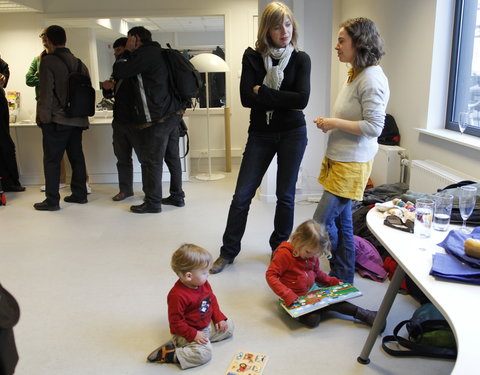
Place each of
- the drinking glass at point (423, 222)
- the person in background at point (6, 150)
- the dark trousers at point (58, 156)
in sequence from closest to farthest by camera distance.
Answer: the drinking glass at point (423, 222), the dark trousers at point (58, 156), the person in background at point (6, 150)

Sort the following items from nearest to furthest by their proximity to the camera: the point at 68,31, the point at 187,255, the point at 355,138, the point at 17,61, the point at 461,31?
the point at 187,255, the point at 355,138, the point at 461,31, the point at 17,61, the point at 68,31

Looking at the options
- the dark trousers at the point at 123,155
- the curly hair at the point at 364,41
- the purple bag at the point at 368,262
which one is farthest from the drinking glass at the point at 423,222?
the dark trousers at the point at 123,155

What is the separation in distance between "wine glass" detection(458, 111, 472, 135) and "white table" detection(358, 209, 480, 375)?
1.62 meters

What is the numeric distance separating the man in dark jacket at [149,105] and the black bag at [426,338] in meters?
2.43

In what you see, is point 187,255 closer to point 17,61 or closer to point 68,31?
point 17,61

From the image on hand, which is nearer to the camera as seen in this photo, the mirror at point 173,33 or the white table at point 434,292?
the white table at point 434,292

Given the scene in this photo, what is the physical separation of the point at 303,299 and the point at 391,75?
280cm

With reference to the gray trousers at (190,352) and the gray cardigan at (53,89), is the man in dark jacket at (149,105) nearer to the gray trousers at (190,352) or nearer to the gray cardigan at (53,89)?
the gray cardigan at (53,89)

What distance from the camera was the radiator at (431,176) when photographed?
3.04 m

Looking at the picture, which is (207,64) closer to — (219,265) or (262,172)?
(262,172)

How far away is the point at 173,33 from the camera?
10.8 metres

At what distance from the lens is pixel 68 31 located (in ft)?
20.4

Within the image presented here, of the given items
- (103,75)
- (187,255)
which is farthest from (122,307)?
(103,75)

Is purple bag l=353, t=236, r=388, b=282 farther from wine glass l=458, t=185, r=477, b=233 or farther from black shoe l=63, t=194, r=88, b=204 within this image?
black shoe l=63, t=194, r=88, b=204
